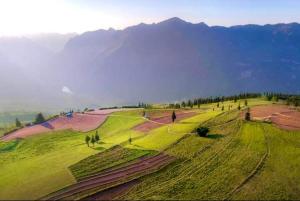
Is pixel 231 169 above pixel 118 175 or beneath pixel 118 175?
above

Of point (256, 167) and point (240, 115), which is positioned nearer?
point (256, 167)

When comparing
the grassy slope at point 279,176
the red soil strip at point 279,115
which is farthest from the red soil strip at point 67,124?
the grassy slope at point 279,176

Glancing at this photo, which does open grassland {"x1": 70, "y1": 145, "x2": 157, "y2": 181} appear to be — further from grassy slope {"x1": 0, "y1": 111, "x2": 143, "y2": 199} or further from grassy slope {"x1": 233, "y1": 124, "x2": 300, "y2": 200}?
grassy slope {"x1": 233, "y1": 124, "x2": 300, "y2": 200}

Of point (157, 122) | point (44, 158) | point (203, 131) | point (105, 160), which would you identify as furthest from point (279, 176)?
point (157, 122)

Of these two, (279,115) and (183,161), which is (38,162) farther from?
(279,115)

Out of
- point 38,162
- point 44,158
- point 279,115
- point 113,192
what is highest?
point 279,115

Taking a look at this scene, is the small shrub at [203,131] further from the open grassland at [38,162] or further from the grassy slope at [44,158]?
the open grassland at [38,162]

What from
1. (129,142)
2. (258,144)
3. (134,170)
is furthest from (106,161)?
(258,144)

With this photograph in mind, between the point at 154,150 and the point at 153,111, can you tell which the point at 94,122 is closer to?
the point at 153,111
